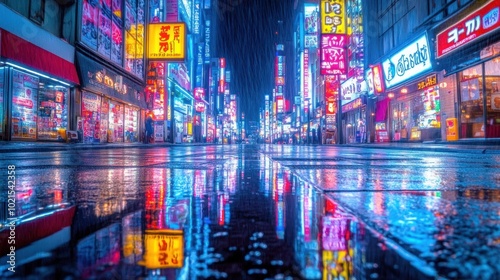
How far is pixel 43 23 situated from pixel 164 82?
13.3 metres

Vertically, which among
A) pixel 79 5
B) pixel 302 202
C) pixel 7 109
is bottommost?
pixel 302 202

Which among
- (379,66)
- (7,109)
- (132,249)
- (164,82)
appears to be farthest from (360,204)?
(164,82)

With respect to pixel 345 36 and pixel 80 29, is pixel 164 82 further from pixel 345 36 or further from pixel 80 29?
pixel 345 36

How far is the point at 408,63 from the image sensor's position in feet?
49.8

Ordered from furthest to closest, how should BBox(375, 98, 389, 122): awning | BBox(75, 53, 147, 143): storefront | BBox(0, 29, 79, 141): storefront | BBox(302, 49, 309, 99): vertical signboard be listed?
1. BBox(302, 49, 309, 99): vertical signboard
2. BBox(375, 98, 389, 122): awning
3. BBox(75, 53, 147, 143): storefront
4. BBox(0, 29, 79, 141): storefront

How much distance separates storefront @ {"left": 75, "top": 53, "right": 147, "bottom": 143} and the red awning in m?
1.13

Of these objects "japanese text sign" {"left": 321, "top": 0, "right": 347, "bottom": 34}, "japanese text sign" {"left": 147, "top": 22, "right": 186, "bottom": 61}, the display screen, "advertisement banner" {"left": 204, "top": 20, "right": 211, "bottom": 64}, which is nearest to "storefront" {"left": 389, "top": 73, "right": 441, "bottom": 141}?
"japanese text sign" {"left": 321, "top": 0, "right": 347, "bottom": 34}

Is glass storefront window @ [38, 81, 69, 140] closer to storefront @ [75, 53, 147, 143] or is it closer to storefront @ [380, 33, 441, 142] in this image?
storefront @ [75, 53, 147, 143]

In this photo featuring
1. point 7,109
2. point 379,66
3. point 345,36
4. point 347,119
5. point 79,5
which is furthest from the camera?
point 347,119

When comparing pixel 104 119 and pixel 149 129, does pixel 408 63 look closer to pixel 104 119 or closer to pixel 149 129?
pixel 104 119

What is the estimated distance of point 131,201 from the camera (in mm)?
1526

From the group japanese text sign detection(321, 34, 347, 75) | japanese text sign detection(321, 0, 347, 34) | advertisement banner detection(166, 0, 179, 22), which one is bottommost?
japanese text sign detection(321, 34, 347, 75)

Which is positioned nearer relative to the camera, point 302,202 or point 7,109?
point 302,202

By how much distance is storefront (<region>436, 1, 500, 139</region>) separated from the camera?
10141 millimetres
